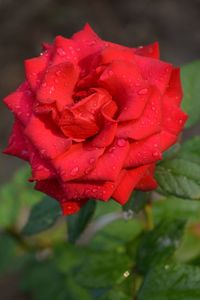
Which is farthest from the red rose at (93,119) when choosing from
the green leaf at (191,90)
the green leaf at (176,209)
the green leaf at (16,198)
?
the green leaf at (16,198)

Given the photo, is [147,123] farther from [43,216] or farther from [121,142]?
[43,216]

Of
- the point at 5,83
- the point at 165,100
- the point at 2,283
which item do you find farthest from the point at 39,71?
the point at 5,83

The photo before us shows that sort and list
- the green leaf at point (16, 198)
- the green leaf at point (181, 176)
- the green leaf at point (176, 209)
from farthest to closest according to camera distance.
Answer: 1. the green leaf at point (16, 198)
2. the green leaf at point (176, 209)
3. the green leaf at point (181, 176)

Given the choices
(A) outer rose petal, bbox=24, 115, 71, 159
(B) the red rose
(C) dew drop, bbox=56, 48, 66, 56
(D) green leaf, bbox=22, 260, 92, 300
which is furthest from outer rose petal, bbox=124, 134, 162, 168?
(D) green leaf, bbox=22, 260, 92, 300

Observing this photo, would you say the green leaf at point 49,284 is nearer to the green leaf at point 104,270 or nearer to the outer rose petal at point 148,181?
the green leaf at point 104,270

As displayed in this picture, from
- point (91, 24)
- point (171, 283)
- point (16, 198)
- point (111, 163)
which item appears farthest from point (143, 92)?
point (91, 24)

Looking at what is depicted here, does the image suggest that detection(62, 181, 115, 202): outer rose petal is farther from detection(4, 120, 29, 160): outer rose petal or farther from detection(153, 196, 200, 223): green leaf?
detection(153, 196, 200, 223): green leaf
